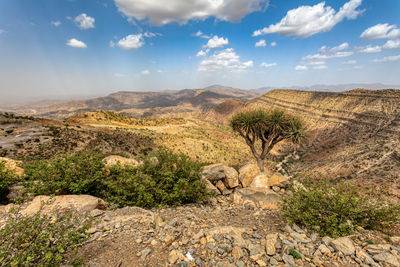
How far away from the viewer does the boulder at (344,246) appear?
4738 mm

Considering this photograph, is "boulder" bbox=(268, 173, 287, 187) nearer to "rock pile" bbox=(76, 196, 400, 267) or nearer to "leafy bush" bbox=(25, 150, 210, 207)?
"leafy bush" bbox=(25, 150, 210, 207)

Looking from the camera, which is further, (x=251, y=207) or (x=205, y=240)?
(x=251, y=207)

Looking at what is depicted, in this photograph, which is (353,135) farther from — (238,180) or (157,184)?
(157,184)

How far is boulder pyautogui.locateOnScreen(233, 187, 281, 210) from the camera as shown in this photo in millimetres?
9398

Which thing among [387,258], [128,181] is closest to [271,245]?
[387,258]

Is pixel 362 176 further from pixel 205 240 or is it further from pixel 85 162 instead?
pixel 85 162

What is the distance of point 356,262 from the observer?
4.58 metres

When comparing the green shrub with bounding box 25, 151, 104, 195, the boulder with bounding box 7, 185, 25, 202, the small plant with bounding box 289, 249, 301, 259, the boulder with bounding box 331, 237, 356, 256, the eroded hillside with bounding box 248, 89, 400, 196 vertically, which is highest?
the green shrub with bounding box 25, 151, 104, 195

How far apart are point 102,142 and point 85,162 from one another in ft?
60.3

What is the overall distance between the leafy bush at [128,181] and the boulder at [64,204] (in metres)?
0.67

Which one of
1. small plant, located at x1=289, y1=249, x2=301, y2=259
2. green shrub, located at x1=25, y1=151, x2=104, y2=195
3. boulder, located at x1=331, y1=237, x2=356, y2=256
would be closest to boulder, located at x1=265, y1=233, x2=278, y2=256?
small plant, located at x1=289, y1=249, x2=301, y2=259

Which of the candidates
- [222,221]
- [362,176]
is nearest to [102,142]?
[222,221]

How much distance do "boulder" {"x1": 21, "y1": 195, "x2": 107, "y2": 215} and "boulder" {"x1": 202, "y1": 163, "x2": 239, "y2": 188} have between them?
7137 millimetres

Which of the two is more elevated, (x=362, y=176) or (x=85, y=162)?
(x=85, y=162)
